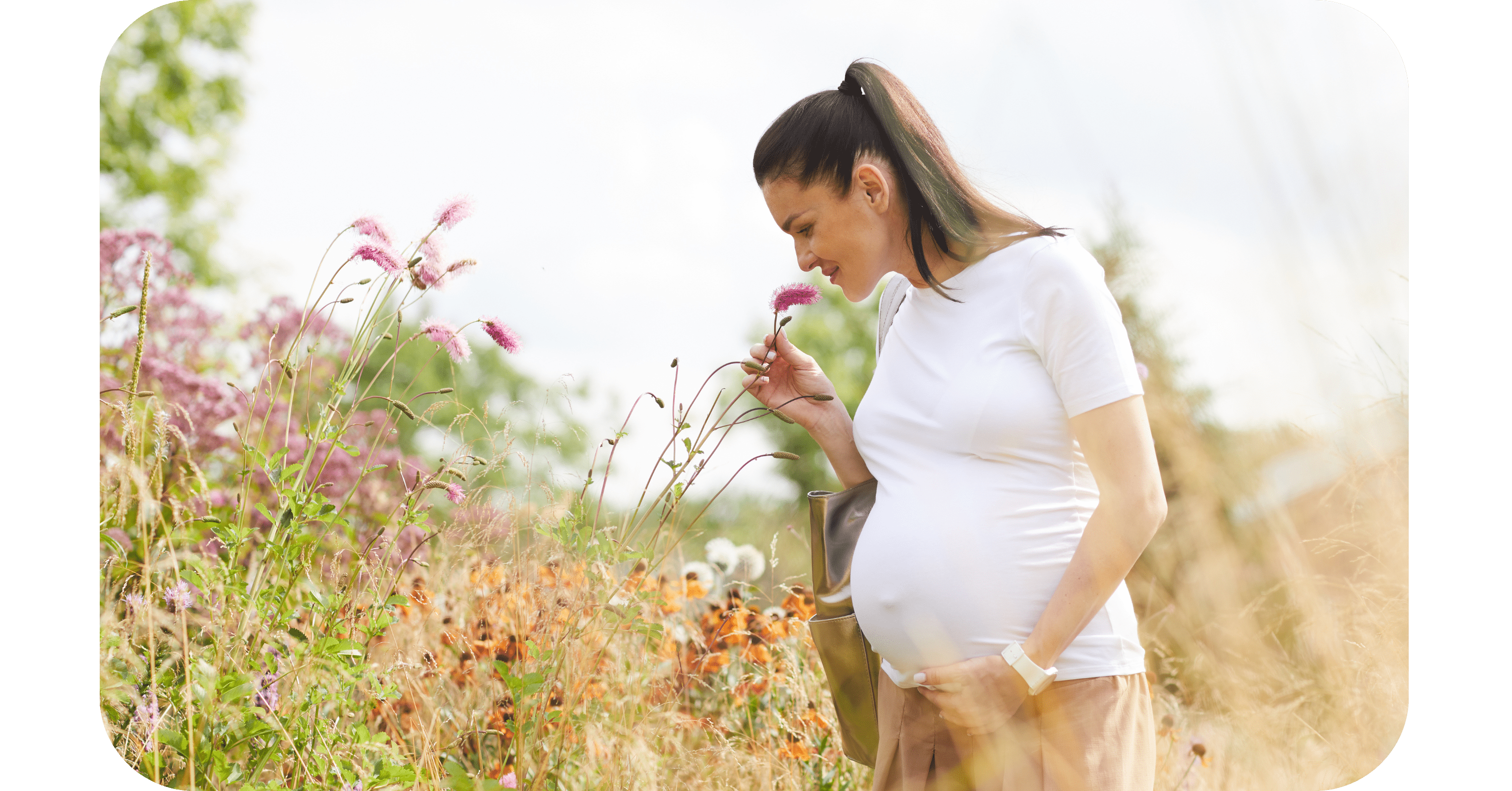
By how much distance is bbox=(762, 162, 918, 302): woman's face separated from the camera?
1.76 meters

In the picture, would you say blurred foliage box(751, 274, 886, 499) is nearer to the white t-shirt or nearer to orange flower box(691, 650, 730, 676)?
orange flower box(691, 650, 730, 676)

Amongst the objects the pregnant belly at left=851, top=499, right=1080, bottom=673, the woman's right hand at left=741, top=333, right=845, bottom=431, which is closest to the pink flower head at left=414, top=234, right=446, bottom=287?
the woman's right hand at left=741, top=333, right=845, bottom=431

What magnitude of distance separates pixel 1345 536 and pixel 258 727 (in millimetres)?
2688

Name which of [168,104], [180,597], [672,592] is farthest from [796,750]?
[168,104]

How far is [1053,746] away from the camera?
150 cm

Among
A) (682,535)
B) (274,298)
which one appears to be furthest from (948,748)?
(274,298)

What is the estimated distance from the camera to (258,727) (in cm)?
196

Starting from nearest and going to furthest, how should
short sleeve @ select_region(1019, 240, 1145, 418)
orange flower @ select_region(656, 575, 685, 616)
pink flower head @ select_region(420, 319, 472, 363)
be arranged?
short sleeve @ select_region(1019, 240, 1145, 418) → pink flower head @ select_region(420, 319, 472, 363) → orange flower @ select_region(656, 575, 685, 616)

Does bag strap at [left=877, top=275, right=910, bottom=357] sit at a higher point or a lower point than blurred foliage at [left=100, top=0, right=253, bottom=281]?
lower

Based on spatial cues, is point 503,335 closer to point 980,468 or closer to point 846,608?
point 846,608

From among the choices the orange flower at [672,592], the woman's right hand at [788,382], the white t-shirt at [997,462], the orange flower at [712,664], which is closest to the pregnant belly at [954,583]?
the white t-shirt at [997,462]

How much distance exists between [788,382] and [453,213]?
91 centimetres

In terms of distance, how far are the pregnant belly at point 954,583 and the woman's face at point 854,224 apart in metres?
0.48

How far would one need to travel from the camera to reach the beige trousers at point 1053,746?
1.48 metres
